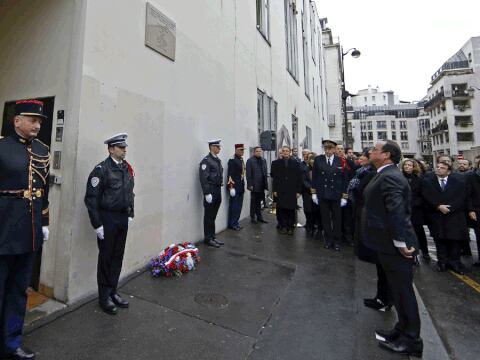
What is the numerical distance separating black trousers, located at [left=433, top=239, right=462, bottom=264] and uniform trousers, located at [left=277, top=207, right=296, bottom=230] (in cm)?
305

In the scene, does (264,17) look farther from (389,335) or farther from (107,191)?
(389,335)

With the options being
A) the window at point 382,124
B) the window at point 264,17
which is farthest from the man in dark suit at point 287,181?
the window at point 382,124

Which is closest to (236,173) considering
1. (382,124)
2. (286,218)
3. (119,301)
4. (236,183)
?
(236,183)

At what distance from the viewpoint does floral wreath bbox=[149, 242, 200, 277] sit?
424 centimetres

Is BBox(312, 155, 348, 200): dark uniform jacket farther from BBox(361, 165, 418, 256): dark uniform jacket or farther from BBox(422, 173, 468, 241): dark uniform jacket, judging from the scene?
BBox(361, 165, 418, 256): dark uniform jacket

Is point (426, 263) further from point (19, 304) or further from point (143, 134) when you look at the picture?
point (19, 304)

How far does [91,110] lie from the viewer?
11.8 ft

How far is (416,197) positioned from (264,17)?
903cm

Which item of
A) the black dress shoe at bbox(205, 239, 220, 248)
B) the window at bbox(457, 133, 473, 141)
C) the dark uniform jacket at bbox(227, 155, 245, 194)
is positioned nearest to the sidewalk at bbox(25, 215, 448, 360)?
the black dress shoe at bbox(205, 239, 220, 248)

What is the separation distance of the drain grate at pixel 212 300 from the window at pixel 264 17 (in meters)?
9.62

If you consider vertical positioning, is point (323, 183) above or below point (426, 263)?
above

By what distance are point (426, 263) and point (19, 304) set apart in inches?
257

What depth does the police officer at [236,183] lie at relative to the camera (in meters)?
6.93

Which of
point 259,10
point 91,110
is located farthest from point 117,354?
point 259,10
